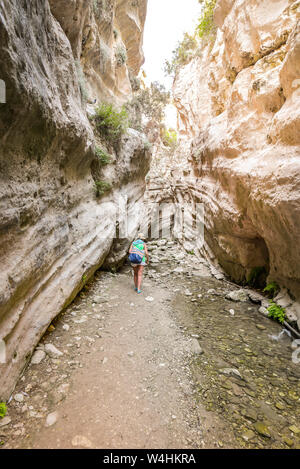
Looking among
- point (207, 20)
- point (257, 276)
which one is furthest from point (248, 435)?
point (207, 20)

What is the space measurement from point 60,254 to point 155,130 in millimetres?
21063

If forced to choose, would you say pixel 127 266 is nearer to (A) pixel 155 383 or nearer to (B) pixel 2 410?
(A) pixel 155 383

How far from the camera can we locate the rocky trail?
227 cm

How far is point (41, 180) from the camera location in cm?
381

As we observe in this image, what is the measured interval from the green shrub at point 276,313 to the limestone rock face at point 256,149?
1.71 feet

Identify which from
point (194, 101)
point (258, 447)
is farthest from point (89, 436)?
point (194, 101)

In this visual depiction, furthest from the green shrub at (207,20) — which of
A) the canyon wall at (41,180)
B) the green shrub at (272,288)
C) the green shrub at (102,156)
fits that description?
the green shrub at (272,288)

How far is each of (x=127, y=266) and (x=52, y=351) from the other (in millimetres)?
5636

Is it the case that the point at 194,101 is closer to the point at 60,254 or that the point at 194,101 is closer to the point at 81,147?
the point at 81,147

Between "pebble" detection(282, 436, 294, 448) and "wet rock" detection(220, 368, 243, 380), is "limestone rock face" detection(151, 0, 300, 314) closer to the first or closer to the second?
"wet rock" detection(220, 368, 243, 380)

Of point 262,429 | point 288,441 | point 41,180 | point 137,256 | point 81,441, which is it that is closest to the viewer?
point 81,441

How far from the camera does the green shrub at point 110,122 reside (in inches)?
286

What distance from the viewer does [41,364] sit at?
125 inches

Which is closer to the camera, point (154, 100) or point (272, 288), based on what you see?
point (272, 288)
